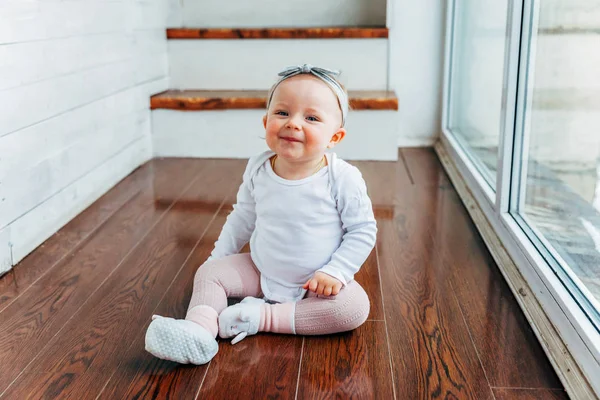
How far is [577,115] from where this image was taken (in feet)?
4.03

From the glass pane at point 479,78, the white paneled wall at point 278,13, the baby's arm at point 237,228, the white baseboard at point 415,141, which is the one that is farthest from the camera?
the white paneled wall at point 278,13

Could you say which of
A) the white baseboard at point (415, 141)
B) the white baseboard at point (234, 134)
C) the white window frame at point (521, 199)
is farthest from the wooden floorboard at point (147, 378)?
the white baseboard at point (415, 141)

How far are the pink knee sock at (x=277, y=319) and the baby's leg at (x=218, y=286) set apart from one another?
0.08 metres

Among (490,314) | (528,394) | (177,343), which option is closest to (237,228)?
(177,343)

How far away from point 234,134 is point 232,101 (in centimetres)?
13

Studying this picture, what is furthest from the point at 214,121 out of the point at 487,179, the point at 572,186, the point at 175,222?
the point at 572,186

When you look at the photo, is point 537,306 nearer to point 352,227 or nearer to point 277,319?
point 352,227

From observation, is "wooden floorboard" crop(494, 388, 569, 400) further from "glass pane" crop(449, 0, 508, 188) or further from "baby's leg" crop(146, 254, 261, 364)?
"glass pane" crop(449, 0, 508, 188)

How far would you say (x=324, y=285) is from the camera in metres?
1.21

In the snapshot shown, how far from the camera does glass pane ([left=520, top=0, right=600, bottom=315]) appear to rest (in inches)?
45.0

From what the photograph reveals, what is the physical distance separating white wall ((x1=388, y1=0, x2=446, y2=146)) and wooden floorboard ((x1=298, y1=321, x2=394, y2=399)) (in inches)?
64.6

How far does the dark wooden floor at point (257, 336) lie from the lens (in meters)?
1.06

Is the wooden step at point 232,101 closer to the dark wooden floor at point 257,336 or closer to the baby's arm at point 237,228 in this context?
the dark wooden floor at point 257,336

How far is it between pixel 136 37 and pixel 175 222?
89 cm
